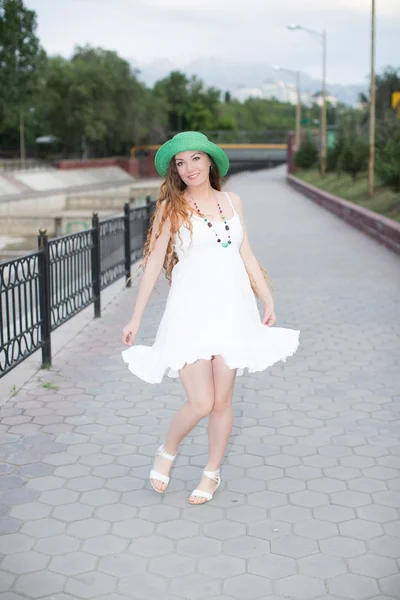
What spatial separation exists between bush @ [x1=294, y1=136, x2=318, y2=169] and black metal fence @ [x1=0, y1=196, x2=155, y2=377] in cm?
3940

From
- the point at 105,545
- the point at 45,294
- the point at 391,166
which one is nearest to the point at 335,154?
the point at 391,166

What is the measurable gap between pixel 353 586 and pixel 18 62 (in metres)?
71.6

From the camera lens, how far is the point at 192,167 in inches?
147

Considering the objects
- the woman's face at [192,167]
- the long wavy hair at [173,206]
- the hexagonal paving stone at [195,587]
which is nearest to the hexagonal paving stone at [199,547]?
the hexagonal paving stone at [195,587]

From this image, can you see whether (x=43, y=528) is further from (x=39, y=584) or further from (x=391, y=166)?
(x=391, y=166)

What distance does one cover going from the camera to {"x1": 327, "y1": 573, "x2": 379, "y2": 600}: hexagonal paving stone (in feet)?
10.2

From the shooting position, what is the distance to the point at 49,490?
13.5 ft

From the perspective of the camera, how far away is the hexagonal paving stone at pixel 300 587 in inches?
122

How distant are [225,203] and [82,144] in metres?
74.9

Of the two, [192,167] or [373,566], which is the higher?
[192,167]

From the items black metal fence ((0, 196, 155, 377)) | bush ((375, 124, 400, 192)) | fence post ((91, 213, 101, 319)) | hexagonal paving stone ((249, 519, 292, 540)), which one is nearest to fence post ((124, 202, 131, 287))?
black metal fence ((0, 196, 155, 377))

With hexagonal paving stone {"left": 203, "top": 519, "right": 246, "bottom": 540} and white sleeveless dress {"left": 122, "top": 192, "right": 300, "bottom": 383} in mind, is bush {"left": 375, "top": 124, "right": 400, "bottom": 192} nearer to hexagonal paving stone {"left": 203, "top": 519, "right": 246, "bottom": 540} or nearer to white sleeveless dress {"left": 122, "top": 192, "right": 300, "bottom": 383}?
white sleeveless dress {"left": 122, "top": 192, "right": 300, "bottom": 383}

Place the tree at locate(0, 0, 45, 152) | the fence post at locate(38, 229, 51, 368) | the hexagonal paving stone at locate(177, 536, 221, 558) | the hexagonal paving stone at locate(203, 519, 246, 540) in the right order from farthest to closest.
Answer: the tree at locate(0, 0, 45, 152) → the fence post at locate(38, 229, 51, 368) → the hexagonal paving stone at locate(203, 519, 246, 540) → the hexagonal paving stone at locate(177, 536, 221, 558)

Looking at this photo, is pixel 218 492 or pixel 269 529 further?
pixel 218 492
